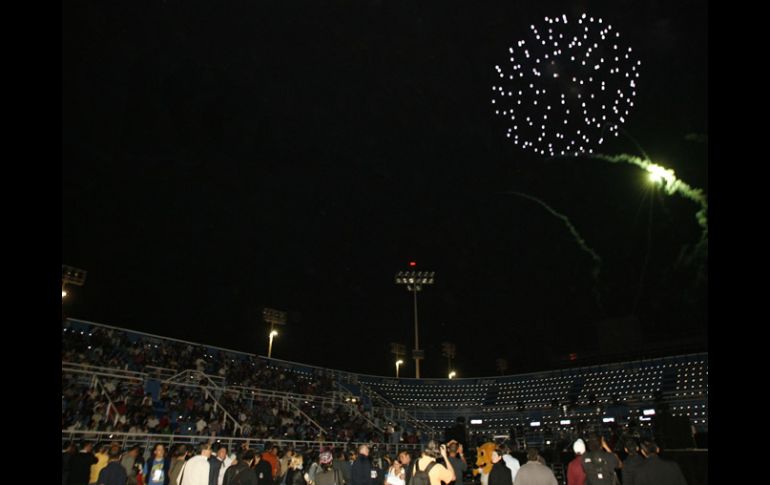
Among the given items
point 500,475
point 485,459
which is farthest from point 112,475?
point 485,459

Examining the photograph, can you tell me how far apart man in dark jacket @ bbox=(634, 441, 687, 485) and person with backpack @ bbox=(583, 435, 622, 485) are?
177 centimetres

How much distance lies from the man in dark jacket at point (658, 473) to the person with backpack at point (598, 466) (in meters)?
1.77

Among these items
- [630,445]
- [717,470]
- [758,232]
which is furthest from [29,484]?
[630,445]

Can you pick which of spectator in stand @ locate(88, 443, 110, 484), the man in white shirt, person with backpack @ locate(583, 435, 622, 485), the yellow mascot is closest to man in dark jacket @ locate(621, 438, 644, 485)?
person with backpack @ locate(583, 435, 622, 485)

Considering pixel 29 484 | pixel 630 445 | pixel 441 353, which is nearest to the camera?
pixel 29 484

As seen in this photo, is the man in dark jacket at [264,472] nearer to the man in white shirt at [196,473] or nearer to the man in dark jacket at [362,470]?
the man in white shirt at [196,473]

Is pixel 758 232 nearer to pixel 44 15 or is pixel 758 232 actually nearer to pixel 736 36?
pixel 736 36

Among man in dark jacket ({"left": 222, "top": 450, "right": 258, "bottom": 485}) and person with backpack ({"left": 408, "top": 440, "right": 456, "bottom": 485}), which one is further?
man in dark jacket ({"left": 222, "top": 450, "right": 258, "bottom": 485})

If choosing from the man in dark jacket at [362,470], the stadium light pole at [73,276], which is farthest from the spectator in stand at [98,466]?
the stadium light pole at [73,276]

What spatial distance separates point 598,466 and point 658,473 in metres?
2.03

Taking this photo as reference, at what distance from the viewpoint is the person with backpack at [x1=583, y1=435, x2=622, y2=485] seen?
8820mm

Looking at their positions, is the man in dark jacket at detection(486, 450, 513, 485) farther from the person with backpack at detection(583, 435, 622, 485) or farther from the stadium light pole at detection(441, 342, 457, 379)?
the stadium light pole at detection(441, 342, 457, 379)

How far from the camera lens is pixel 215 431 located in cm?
2002

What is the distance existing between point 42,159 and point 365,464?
9.02 meters
